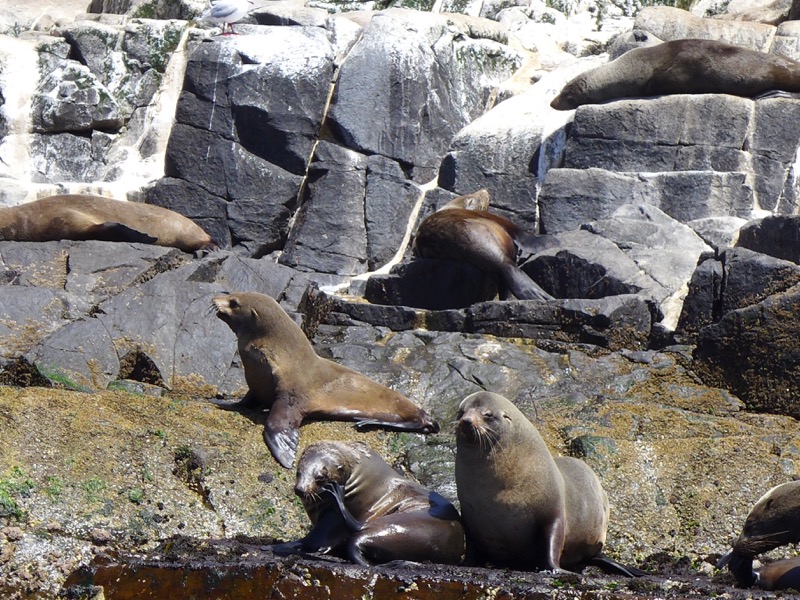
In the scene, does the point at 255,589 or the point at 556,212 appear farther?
the point at 556,212

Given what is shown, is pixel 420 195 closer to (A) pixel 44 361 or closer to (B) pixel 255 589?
(A) pixel 44 361

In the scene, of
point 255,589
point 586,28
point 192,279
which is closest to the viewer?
point 255,589

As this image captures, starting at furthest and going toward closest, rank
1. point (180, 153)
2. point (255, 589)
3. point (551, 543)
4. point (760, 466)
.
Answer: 1. point (180, 153)
2. point (760, 466)
3. point (551, 543)
4. point (255, 589)

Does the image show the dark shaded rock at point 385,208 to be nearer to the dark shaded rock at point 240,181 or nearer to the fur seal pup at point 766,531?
the dark shaded rock at point 240,181

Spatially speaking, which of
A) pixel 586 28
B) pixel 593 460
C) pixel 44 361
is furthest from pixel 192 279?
pixel 586 28

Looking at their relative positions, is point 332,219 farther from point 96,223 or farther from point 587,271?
point 587,271

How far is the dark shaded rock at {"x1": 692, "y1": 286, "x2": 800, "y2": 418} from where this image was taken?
9.33m

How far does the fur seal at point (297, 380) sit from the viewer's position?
833 centimetres

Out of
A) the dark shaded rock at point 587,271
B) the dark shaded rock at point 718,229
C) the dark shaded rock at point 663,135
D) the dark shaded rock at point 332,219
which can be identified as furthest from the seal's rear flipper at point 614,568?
the dark shaded rock at point 332,219

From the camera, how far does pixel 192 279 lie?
419 inches

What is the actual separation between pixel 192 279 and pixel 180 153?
20.9ft

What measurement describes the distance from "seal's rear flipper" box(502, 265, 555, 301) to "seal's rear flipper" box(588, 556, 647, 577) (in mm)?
5401

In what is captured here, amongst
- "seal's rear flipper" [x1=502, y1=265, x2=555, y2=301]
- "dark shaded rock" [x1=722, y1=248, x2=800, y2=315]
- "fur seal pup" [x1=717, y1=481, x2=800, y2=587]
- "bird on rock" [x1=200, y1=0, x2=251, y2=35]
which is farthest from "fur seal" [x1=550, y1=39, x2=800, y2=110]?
"fur seal pup" [x1=717, y1=481, x2=800, y2=587]

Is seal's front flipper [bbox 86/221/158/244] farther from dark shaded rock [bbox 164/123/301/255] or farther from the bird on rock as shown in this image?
the bird on rock
